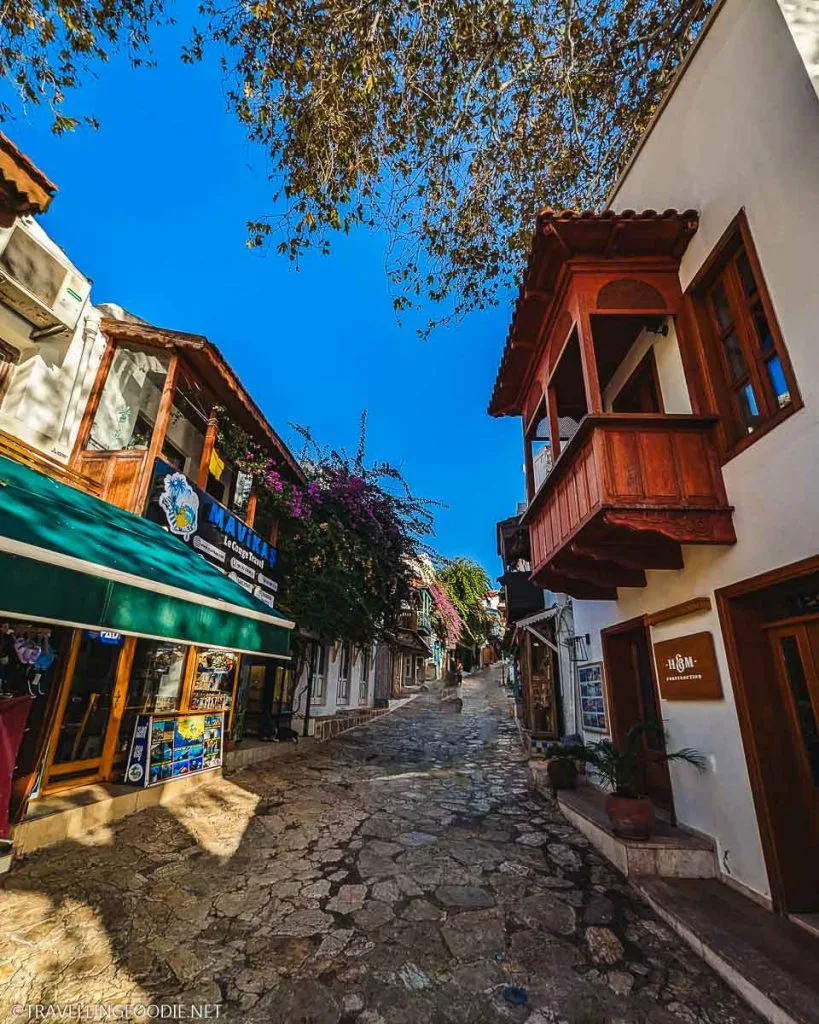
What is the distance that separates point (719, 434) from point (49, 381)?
28.4 feet

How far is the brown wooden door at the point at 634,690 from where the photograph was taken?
5898 millimetres

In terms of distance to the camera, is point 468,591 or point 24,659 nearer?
point 24,659

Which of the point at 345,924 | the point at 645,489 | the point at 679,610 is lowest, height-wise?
the point at 345,924

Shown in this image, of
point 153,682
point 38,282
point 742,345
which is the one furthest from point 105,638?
point 742,345

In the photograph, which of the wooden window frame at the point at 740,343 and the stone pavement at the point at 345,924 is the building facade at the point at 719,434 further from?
the stone pavement at the point at 345,924

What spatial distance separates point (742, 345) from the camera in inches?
170

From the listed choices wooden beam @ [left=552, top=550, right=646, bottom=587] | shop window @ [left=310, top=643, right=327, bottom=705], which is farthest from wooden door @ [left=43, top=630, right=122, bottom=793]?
wooden beam @ [left=552, top=550, right=646, bottom=587]

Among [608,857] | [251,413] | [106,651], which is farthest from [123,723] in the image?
[608,857]

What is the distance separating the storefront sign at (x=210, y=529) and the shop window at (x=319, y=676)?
3527 mm

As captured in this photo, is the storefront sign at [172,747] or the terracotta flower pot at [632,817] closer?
the terracotta flower pot at [632,817]

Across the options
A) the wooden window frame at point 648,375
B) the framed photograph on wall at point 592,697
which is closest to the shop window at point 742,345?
the wooden window frame at point 648,375

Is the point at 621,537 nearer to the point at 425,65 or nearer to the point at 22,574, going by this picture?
the point at 22,574

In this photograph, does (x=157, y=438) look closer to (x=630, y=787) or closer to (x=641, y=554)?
(x=641, y=554)

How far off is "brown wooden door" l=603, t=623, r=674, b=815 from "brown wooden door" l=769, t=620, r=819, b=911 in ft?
6.57
